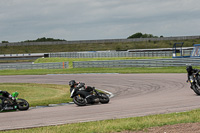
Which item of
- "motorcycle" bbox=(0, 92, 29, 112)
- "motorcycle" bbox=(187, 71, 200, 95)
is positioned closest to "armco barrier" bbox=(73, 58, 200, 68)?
"motorcycle" bbox=(187, 71, 200, 95)

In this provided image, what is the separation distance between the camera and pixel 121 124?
8.92 metres

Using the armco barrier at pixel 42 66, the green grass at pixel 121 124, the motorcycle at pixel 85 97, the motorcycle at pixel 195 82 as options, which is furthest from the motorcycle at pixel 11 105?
the armco barrier at pixel 42 66

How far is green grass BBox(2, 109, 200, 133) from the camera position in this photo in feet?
27.7

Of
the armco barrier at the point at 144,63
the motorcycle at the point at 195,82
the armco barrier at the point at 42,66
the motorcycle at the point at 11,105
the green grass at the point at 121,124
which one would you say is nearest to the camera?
the green grass at the point at 121,124

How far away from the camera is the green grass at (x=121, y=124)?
8430 millimetres

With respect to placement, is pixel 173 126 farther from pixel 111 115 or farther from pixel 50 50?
pixel 50 50

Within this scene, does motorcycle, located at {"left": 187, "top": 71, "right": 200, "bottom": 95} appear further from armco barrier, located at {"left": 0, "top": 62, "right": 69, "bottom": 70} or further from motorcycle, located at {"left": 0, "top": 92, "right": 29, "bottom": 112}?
armco barrier, located at {"left": 0, "top": 62, "right": 69, "bottom": 70}

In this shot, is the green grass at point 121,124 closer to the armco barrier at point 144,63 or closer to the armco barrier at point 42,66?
the armco barrier at point 144,63

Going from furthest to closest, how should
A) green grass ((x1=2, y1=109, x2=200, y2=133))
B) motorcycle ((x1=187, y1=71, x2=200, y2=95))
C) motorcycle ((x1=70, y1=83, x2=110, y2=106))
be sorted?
motorcycle ((x1=187, y1=71, x2=200, y2=95)), motorcycle ((x1=70, y1=83, x2=110, y2=106)), green grass ((x1=2, y1=109, x2=200, y2=133))

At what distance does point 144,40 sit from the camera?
99.8 m

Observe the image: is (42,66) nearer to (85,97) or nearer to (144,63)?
(144,63)

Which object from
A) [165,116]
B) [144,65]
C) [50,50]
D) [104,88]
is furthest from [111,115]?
[50,50]

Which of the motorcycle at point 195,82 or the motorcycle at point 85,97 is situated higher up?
the motorcycle at point 195,82

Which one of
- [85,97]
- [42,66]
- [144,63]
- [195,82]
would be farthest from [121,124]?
[42,66]
